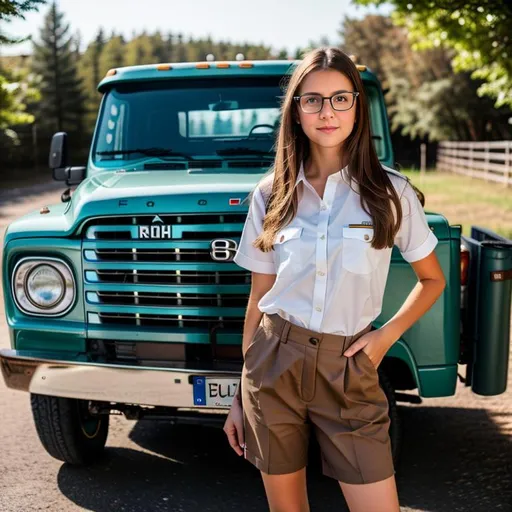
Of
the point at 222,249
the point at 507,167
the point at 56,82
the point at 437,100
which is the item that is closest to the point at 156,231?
the point at 222,249

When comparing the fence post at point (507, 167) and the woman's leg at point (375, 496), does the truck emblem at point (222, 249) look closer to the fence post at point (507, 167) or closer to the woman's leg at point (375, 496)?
the woman's leg at point (375, 496)

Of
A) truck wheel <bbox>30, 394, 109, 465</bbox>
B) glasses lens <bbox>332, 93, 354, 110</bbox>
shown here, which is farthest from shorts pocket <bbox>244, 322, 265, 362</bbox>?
truck wheel <bbox>30, 394, 109, 465</bbox>

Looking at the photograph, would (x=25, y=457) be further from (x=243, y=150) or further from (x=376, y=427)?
(x=376, y=427)

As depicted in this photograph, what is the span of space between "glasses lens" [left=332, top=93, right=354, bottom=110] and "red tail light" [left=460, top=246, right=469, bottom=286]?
5.57ft

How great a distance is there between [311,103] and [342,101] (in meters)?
0.10

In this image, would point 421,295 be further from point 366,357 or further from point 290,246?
point 290,246

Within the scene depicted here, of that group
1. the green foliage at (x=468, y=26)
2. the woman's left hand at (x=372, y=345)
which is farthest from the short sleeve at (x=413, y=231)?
the green foliage at (x=468, y=26)

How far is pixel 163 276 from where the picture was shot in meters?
4.02

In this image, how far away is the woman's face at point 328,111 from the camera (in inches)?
106

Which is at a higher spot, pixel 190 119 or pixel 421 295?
pixel 190 119

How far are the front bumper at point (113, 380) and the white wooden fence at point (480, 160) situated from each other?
882 inches

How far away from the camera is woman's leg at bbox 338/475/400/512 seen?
8.59 feet

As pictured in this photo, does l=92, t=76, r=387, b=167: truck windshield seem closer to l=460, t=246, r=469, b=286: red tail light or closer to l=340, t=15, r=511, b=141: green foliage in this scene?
l=460, t=246, r=469, b=286: red tail light

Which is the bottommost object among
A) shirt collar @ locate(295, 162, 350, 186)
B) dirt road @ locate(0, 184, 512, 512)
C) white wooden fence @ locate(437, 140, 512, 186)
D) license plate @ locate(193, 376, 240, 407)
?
white wooden fence @ locate(437, 140, 512, 186)
